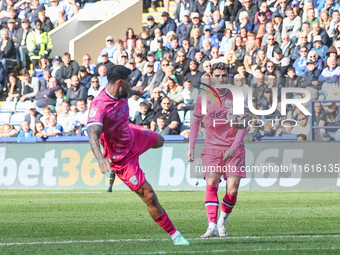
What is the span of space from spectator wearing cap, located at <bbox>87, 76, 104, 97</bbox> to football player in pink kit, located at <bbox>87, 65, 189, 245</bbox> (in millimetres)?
14059

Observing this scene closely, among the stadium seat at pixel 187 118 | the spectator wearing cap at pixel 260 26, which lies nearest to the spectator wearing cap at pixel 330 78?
the spectator wearing cap at pixel 260 26

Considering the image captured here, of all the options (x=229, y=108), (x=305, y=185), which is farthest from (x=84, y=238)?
(x=305, y=185)

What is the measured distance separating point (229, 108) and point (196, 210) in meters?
3.93

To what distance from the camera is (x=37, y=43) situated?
25203 millimetres

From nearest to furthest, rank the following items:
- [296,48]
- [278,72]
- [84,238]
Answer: [84,238], [278,72], [296,48]

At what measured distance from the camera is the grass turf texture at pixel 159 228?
6961 mm

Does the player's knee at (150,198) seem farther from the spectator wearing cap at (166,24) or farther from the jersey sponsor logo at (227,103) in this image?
the spectator wearing cap at (166,24)

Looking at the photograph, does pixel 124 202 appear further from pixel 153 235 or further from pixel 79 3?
pixel 79 3

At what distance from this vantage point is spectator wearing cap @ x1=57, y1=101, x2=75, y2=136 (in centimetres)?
2030

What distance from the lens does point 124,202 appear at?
1394 centimetres

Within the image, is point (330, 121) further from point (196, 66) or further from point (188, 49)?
point (188, 49)

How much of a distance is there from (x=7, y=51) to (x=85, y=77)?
192 inches

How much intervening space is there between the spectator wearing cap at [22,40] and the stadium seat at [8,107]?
9.49 ft

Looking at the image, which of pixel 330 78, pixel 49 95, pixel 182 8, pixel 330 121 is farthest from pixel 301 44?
pixel 49 95
